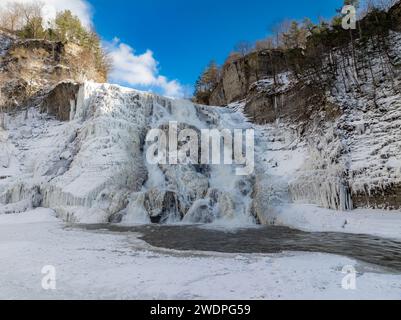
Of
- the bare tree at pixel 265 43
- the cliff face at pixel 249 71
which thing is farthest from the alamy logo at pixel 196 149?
the bare tree at pixel 265 43

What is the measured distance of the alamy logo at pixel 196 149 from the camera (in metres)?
19.5

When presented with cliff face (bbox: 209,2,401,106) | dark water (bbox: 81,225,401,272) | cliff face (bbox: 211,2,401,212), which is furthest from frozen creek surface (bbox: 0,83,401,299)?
cliff face (bbox: 209,2,401,106)

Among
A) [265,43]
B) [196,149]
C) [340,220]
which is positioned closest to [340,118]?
[340,220]

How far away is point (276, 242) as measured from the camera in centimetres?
966

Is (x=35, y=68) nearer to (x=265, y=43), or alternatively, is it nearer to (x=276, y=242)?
(x=276, y=242)

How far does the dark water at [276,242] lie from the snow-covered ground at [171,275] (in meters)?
0.75

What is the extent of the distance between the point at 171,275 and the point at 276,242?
184 inches

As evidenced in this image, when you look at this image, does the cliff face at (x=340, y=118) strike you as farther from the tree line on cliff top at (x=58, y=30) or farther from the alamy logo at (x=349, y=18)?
the tree line on cliff top at (x=58, y=30)

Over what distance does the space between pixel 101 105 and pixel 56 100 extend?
5930 millimetres

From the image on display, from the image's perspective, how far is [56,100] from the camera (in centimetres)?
2531
